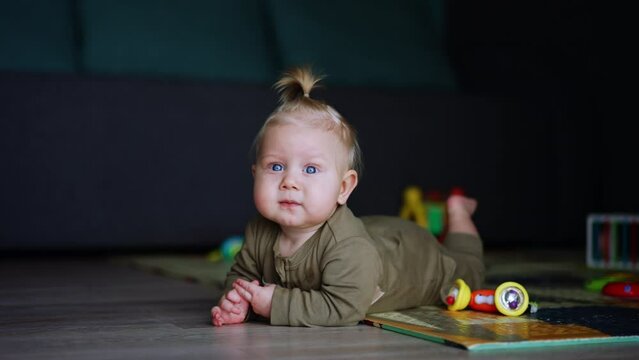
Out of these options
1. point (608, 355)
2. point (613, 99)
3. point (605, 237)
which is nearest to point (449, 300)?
point (608, 355)

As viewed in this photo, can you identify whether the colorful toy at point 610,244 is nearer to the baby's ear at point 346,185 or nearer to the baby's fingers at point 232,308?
the baby's ear at point 346,185

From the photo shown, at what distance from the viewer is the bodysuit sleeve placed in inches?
48.1

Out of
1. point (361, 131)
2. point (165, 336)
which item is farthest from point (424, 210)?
point (165, 336)

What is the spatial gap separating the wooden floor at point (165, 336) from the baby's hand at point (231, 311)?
0.02 meters

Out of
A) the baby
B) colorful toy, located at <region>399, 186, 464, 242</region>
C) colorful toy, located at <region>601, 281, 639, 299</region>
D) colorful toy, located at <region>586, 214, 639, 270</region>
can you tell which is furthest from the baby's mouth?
colorful toy, located at <region>399, 186, 464, 242</region>

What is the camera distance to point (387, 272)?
133cm

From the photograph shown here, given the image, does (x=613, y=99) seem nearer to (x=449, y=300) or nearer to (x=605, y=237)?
(x=605, y=237)

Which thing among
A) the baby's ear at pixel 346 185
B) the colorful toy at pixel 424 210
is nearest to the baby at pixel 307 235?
the baby's ear at pixel 346 185

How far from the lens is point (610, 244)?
2.24 meters

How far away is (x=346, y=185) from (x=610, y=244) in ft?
3.76

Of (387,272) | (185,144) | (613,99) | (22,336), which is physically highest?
(613,99)

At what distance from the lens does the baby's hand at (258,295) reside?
48.4 inches

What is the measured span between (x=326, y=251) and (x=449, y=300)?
Answer: 216 mm

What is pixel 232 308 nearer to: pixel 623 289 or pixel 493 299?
pixel 493 299
